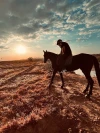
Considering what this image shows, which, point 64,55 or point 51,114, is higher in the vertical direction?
point 64,55

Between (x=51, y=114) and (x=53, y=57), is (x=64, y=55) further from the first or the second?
(x=51, y=114)

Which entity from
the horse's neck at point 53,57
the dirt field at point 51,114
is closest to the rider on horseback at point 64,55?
the horse's neck at point 53,57

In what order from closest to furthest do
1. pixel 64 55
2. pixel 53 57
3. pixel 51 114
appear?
pixel 51 114 → pixel 64 55 → pixel 53 57

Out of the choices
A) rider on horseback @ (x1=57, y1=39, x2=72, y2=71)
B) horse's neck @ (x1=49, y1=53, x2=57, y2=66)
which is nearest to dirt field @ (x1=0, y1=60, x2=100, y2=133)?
rider on horseback @ (x1=57, y1=39, x2=72, y2=71)

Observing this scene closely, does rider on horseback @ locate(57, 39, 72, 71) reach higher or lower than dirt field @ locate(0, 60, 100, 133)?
higher

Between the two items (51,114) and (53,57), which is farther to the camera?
(53,57)

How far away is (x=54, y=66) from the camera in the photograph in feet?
52.1

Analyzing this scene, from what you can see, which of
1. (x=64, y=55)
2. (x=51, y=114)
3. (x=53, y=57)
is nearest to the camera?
(x=51, y=114)

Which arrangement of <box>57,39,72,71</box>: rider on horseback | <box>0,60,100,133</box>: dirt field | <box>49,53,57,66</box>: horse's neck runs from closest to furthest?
<box>0,60,100,133</box>: dirt field
<box>57,39,72,71</box>: rider on horseback
<box>49,53,57,66</box>: horse's neck

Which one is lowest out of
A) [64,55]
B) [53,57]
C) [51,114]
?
[51,114]

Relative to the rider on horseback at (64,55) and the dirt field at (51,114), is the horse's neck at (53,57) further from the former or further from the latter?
the dirt field at (51,114)

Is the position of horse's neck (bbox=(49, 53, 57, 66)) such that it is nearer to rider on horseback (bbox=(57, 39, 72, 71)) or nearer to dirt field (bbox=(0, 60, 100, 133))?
rider on horseback (bbox=(57, 39, 72, 71))

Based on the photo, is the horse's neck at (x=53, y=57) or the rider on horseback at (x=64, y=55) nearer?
the rider on horseback at (x=64, y=55)

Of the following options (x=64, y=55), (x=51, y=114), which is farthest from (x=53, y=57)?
(x=51, y=114)
